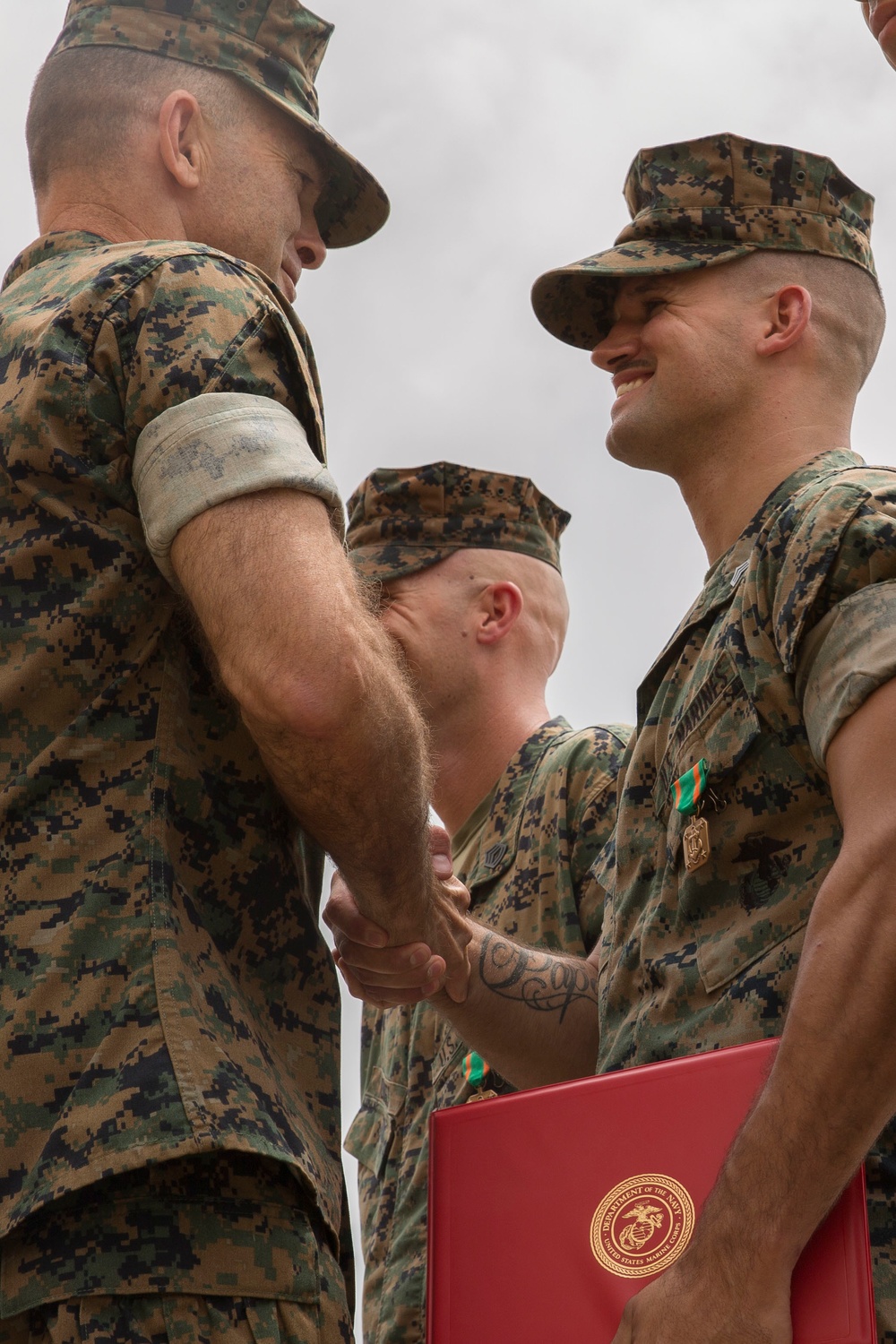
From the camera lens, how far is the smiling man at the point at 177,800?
1.82m

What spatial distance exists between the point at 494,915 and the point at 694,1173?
2023 mm

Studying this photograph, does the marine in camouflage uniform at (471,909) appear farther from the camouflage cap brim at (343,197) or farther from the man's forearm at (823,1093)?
the man's forearm at (823,1093)

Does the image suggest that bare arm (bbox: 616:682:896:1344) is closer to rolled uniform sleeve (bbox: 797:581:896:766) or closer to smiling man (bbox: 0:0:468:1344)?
rolled uniform sleeve (bbox: 797:581:896:766)

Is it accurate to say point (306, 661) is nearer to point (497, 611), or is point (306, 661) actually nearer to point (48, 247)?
point (48, 247)

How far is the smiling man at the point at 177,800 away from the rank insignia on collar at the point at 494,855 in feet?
6.20

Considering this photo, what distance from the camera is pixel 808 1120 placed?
2023mm

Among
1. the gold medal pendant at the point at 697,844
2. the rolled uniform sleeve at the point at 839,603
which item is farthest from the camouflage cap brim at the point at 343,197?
the gold medal pendant at the point at 697,844

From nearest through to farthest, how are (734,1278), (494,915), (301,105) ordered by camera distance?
(734,1278) → (301,105) → (494,915)

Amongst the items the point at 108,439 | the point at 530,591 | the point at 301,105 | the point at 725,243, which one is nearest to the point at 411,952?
the point at 108,439

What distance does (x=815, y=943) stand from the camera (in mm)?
2156

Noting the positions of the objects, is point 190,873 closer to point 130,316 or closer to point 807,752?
point 130,316

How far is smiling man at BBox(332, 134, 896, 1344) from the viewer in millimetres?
2045

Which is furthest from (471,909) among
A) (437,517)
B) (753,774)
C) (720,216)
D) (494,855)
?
(720,216)

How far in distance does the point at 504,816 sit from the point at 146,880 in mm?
2492
